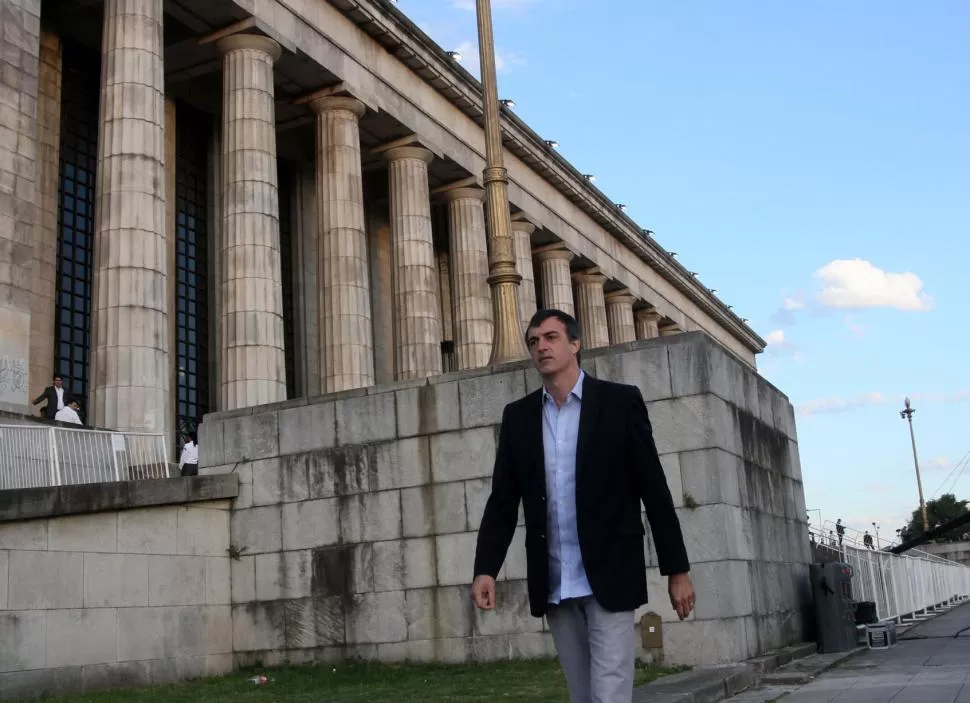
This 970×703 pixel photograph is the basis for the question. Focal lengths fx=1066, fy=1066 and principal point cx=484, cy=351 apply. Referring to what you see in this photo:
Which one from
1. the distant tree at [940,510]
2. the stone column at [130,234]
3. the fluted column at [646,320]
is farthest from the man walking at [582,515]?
the distant tree at [940,510]

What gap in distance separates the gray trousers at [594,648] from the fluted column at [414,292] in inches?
1152

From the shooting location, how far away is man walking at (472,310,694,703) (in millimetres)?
5145

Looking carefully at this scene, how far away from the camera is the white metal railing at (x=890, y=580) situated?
19.3 metres

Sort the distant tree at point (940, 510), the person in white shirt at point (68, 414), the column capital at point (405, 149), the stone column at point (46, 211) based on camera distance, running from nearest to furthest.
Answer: the person in white shirt at point (68, 414) < the stone column at point (46, 211) < the column capital at point (405, 149) < the distant tree at point (940, 510)

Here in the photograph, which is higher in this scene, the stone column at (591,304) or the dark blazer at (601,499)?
the stone column at (591,304)

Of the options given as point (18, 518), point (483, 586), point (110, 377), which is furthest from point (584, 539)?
point (110, 377)

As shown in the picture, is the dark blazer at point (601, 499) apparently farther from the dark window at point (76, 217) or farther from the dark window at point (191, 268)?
the dark window at point (191, 268)

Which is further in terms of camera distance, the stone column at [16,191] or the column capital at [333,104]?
the column capital at [333,104]

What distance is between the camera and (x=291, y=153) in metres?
38.4

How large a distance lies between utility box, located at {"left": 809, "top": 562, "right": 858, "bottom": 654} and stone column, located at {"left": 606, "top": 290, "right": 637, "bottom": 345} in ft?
136

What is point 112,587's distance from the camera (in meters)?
13.4

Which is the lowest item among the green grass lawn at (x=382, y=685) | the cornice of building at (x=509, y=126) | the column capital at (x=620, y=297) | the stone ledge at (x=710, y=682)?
the stone ledge at (x=710, y=682)

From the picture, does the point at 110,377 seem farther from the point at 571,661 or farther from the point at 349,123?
the point at 571,661

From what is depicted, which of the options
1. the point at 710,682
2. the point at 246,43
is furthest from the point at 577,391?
the point at 246,43
